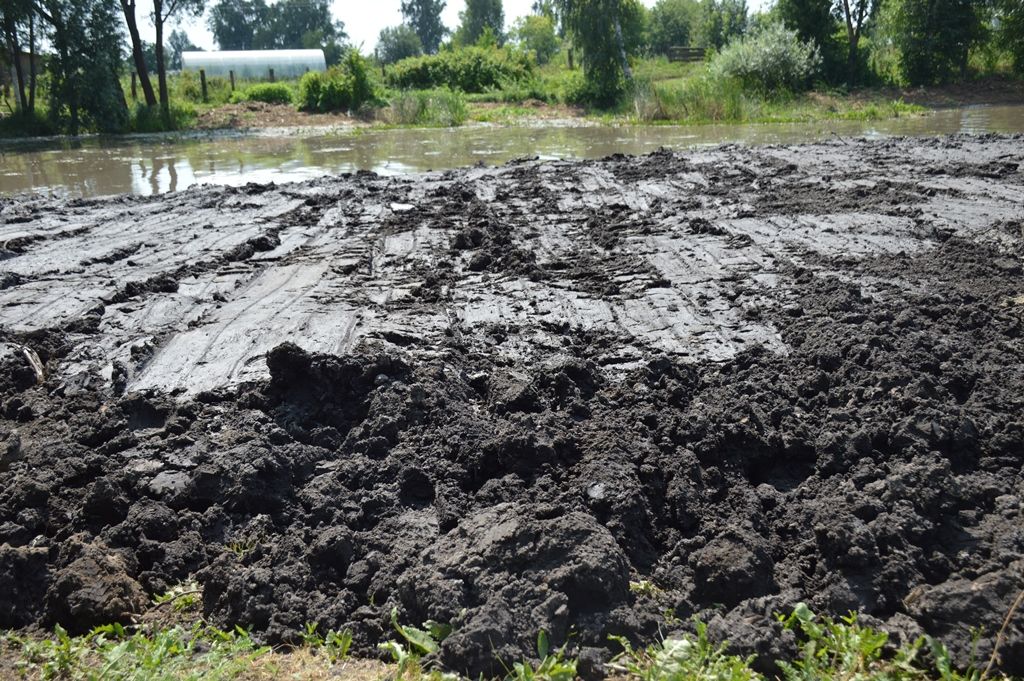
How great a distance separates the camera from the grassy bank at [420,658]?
8.41ft

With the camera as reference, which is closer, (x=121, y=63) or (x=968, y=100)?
(x=121, y=63)

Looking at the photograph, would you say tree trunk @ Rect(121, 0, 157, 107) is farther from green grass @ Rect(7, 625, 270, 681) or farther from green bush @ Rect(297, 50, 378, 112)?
green grass @ Rect(7, 625, 270, 681)

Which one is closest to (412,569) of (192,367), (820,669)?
(820,669)

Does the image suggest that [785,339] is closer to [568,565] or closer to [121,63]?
[568,565]

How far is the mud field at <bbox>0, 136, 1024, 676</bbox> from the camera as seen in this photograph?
2.92m

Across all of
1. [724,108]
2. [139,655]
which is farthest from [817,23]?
[139,655]

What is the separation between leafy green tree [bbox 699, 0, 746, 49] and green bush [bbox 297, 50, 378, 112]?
28279mm

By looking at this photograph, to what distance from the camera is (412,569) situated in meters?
3.03

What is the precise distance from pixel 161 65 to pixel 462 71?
52.7ft

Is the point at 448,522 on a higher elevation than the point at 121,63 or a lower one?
lower

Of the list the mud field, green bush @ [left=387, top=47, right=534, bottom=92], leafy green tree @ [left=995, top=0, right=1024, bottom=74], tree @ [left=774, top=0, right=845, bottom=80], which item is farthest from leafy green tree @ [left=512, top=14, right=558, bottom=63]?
the mud field

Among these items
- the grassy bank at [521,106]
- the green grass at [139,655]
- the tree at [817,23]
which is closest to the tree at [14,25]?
the grassy bank at [521,106]

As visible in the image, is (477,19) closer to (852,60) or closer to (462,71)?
(462,71)

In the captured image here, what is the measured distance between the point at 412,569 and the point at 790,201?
650 centimetres
